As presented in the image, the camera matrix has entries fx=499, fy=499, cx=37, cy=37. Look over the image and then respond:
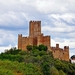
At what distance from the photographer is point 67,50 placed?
3595 inches

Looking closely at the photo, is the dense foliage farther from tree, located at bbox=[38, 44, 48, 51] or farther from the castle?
the castle

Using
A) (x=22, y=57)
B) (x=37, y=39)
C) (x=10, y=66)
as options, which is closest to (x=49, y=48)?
(x=37, y=39)

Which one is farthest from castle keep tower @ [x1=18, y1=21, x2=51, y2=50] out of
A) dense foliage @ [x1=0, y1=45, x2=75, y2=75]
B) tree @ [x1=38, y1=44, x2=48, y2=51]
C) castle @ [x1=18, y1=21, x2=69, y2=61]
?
dense foliage @ [x1=0, y1=45, x2=75, y2=75]

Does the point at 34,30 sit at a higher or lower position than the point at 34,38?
higher

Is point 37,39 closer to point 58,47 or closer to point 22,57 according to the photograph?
point 58,47

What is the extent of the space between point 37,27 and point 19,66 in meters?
33.3

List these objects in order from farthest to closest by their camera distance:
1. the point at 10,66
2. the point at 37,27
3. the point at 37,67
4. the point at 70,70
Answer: the point at 37,27 → the point at 70,70 → the point at 37,67 → the point at 10,66

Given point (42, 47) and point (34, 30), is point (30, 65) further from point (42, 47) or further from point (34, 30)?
point (34, 30)

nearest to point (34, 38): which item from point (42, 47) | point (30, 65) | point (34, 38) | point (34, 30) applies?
point (34, 38)

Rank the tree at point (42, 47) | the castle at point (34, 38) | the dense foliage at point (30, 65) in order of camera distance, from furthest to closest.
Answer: the castle at point (34, 38) < the tree at point (42, 47) < the dense foliage at point (30, 65)

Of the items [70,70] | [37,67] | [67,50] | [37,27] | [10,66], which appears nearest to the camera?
[10,66]

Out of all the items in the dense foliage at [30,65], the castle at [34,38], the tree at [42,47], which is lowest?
the dense foliage at [30,65]

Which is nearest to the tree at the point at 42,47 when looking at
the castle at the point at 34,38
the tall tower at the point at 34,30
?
the castle at the point at 34,38

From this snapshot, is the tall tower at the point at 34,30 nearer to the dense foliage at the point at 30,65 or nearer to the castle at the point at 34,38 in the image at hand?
the castle at the point at 34,38
